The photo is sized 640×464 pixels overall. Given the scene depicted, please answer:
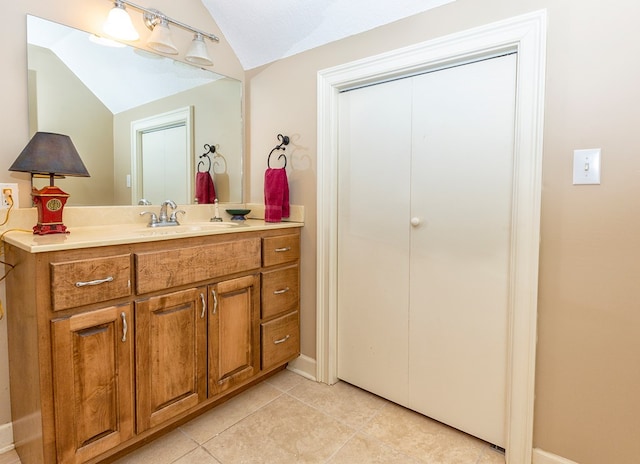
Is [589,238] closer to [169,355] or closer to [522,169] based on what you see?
[522,169]

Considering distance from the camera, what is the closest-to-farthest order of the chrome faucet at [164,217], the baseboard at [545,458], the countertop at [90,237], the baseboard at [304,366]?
the countertop at [90,237]
the baseboard at [545,458]
the chrome faucet at [164,217]
the baseboard at [304,366]

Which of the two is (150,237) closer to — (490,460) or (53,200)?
(53,200)

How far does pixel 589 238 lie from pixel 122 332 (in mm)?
1814

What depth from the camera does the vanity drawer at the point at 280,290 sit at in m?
2.01

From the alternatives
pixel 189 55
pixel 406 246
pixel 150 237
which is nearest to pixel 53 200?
pixel 150 237

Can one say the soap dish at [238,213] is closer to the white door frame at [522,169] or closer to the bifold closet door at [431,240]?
the bifold closet door at [431,240]

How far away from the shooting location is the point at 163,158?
2.08 m

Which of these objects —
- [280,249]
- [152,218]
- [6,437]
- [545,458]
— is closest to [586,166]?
[545,458]

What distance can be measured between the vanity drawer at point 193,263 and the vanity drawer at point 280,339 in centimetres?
39

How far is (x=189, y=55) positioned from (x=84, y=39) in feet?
1.64

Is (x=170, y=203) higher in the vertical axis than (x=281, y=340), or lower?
higher

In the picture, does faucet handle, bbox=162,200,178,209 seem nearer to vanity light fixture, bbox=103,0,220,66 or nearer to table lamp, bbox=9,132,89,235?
table lamp, bbox=9,132,89,235

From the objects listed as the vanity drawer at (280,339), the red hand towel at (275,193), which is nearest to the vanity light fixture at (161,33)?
the red hand towel at (275,193)

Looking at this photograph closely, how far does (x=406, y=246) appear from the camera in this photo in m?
1.85
